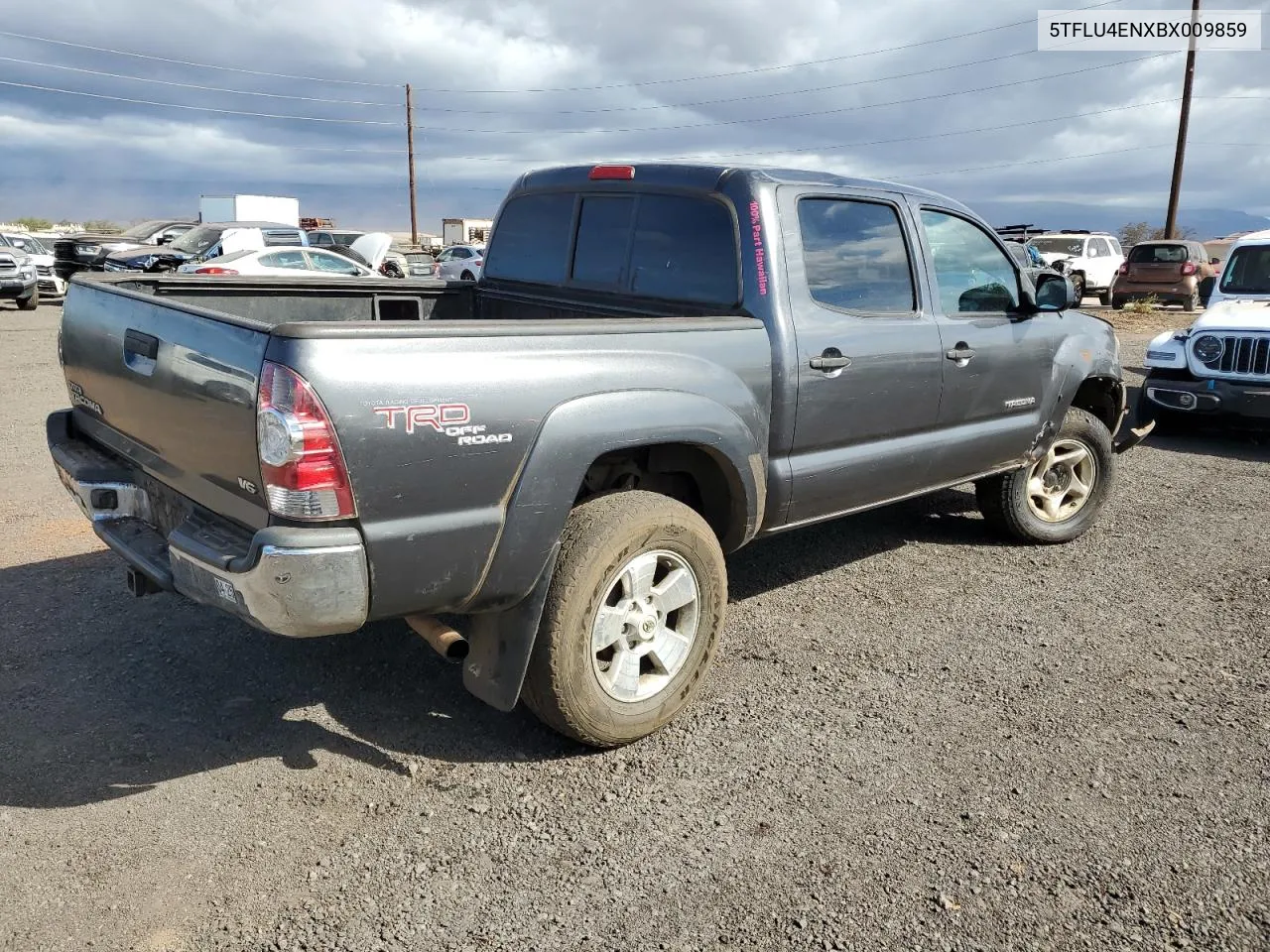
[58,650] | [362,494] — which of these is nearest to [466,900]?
[362,494]

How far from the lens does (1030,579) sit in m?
5.27

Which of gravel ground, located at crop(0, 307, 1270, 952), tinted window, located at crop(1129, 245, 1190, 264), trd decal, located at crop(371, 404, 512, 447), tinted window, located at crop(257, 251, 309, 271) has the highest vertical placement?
tinted window, located at crop(1129, 245, 1190, 264)

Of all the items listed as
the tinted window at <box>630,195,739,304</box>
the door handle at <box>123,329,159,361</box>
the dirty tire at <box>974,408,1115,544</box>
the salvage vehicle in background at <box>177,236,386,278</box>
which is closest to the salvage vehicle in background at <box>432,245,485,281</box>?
the salvage vehicle in background at <box>177,236,386,278</box>

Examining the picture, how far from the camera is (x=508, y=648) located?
3164mm

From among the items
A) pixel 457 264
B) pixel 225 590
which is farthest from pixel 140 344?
pixel 457 264

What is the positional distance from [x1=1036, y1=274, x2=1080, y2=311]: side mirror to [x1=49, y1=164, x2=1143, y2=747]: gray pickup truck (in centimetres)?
2

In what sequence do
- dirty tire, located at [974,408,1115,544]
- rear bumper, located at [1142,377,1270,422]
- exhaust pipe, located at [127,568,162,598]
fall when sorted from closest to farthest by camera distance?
exhaust pipe, located at [127,568,162,598] < dirty tire, located at [974,408,1115,544] < rear bumper, located at [1142,377,1270,422]

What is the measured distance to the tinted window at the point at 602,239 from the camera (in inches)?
173

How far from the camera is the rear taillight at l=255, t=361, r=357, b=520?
257cm

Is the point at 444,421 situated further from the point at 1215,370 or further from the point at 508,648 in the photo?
the point at 1215,370

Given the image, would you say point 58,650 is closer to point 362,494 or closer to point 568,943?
point 362,494

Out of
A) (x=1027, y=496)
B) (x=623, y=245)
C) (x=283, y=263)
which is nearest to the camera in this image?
(x=623, y=245)

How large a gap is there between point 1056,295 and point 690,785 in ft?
10.7

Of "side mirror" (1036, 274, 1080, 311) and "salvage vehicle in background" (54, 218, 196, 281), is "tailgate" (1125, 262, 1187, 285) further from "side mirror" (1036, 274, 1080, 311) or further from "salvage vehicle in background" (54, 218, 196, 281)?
"salvage vehicle in background" (54, 218, 196, 281)
